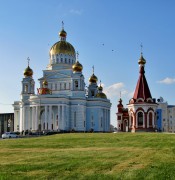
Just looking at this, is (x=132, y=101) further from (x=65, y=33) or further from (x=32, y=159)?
(x=32, y=159)

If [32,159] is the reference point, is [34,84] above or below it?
above

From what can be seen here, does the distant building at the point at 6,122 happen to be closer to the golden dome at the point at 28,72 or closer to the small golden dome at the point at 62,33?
the golden dome at the point at 28,72

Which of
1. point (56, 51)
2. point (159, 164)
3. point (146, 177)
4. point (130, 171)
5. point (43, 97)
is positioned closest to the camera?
point (146, 177)

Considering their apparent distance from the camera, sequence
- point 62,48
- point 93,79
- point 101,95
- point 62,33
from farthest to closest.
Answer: point 62,33
point 93,79
point 62,48
point 101,95

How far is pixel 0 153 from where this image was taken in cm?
2422

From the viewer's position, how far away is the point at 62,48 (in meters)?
78.6

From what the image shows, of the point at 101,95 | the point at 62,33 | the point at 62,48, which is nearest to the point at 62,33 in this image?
the point at 62,33

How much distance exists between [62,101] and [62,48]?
1485 cm

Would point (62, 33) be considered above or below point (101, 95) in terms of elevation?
above

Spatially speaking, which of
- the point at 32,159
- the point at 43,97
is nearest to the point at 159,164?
the point at 32,159

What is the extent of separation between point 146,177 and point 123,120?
55.9 meters

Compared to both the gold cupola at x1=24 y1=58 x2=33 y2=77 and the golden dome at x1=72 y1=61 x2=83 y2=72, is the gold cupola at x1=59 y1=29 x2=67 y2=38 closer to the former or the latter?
the gold cupola at x1=24 y1=58 x2=33 y2=77

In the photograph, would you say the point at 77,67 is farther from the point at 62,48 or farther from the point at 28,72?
the point at 28,72

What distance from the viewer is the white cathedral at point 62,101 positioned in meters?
69.1
